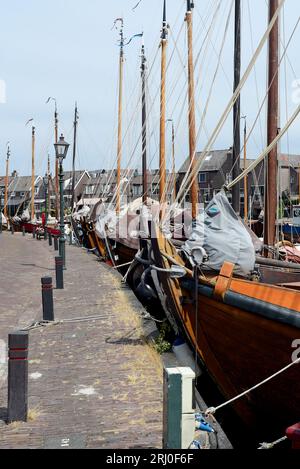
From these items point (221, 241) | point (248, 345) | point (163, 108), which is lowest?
point (248, 345)

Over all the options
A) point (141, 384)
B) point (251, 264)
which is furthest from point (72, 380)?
point (251, 264)

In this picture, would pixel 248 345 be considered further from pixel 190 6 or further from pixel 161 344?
pixel 190 6

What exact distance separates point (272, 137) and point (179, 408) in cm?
820

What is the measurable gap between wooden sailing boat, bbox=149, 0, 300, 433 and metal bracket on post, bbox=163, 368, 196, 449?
1.59 metres

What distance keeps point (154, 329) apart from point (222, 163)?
6677 centimetres

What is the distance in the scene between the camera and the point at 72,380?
6820 mm

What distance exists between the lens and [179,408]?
4.38 meters

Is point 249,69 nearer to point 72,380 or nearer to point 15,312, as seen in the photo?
point 72,380

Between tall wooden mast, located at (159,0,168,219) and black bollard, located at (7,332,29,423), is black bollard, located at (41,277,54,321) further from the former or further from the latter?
tall wooden mast, located at (159,0,168,219)

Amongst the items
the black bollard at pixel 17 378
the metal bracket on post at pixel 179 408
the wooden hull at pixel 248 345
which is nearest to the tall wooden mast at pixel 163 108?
the wooden hull at pixel 248 345

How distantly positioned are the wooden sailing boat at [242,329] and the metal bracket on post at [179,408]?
62.4 inches

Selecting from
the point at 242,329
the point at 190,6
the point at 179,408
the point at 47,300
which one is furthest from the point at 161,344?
the point at 190,6

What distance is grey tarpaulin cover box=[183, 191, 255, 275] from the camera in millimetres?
8359
